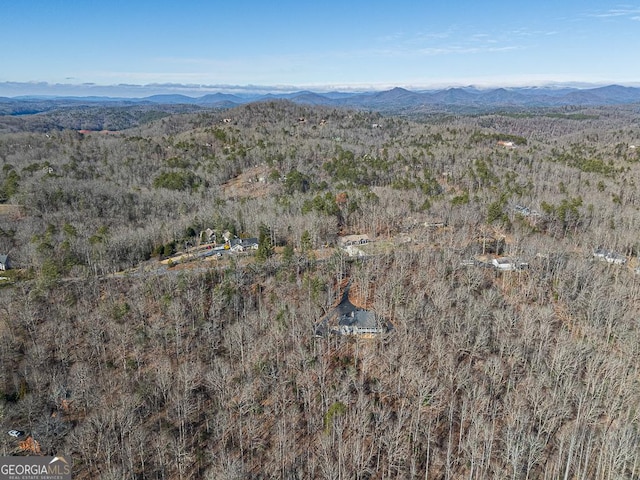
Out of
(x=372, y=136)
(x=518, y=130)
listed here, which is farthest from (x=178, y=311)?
(x=518, y=130)

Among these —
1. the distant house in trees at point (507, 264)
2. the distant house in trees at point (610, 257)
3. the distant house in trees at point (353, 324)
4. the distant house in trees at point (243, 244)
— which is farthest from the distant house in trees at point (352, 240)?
the distant house in trees at point (610, 257)

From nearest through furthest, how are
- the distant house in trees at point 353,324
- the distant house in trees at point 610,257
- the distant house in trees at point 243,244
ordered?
the distant house in trees at point 353,324
the distant house in trees at point 610,257
the distant house in trees at point 243,244

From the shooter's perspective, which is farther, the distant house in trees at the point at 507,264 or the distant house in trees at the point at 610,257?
the distant house in trees at the point at 610,257

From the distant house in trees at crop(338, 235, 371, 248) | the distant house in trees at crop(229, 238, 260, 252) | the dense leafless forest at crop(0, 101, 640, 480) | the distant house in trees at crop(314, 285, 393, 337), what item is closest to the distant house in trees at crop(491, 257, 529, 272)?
the dense leafless forest at crop(0, 101, 640, 480)

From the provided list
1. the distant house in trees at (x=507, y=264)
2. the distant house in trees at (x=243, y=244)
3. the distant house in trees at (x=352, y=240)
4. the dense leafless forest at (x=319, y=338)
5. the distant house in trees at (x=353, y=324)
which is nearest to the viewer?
the dense leafless forest at (x=319, y=338)

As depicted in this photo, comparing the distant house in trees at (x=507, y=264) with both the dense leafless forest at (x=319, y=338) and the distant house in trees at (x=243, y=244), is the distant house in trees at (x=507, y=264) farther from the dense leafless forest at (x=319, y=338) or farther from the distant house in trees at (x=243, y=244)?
the distant house in trees at (x=243, y=244)

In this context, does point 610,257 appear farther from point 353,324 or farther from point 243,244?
point 243,244

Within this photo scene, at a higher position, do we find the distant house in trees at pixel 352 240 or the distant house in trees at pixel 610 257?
the distant house in trees at pixel 352 240

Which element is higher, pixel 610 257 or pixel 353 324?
pixel 610 257

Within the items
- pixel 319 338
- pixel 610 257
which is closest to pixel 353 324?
pixel 319 338
